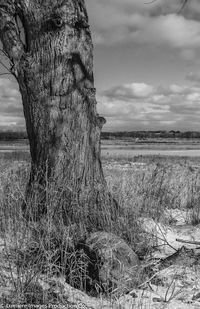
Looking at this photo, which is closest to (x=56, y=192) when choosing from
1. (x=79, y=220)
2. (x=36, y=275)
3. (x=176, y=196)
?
(x=79, y=220)

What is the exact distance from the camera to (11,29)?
478 cm

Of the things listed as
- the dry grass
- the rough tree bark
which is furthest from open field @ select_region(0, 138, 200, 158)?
the rough tree bark

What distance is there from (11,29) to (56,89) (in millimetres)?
873

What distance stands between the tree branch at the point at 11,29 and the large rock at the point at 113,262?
2.31 metres

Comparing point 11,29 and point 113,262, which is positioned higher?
point 11,29

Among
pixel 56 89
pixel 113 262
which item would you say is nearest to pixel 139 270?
pixel 113 262

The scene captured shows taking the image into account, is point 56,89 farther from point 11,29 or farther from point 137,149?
point 137,149

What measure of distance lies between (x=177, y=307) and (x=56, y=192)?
1.80 m

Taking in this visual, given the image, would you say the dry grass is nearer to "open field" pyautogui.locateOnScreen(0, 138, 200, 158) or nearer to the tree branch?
the tree branch

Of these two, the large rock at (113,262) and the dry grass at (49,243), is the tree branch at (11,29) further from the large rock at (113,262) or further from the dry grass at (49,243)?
the large rock at (113,262)

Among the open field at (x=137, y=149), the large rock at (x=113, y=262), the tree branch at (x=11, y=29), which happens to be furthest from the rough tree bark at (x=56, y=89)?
the open field at (x=137, y=149)

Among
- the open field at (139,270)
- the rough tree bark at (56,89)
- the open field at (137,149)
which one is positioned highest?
the rough tree bark at (56,89)

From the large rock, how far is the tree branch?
231 cm

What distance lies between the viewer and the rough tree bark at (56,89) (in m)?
4.70
